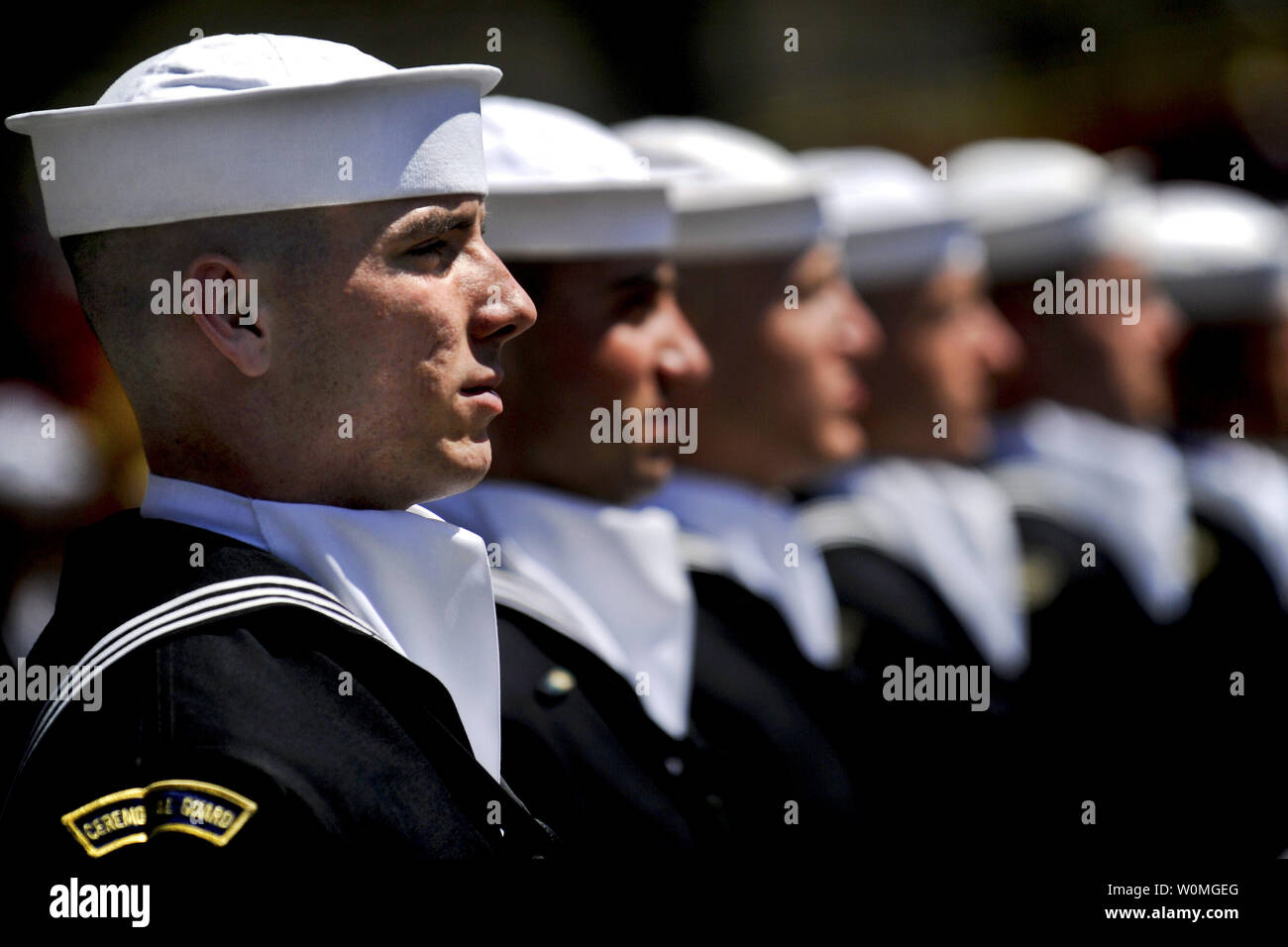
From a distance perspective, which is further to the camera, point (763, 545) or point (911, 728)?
point (911, 728)

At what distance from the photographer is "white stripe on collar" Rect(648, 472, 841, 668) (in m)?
5.28

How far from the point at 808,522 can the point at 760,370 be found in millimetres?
1045

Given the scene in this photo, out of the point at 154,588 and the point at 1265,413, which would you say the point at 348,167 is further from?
the point at 1265,413

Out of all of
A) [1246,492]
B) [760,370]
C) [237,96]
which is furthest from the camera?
[1246,492]

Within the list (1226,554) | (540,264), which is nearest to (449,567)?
(540,264)

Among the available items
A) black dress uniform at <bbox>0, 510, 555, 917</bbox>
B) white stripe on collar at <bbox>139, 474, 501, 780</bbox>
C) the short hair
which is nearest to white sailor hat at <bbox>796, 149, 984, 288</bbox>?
white stripe on collar at <bbox>139, 474, 501, 780</bbox>

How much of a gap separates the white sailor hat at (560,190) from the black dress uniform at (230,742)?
5.04 ft

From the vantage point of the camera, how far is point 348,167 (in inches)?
109

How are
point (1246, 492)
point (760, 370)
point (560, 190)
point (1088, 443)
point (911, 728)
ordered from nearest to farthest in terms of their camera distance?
point (560, 190)
point (760, 370)
point (911, 728)
point (1088, 443)
point (1246, 492)

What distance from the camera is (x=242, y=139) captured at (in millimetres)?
2730

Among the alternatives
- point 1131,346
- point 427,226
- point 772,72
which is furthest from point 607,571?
point 772,72

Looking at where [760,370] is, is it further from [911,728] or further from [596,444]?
[596,444]

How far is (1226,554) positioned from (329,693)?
22.3 feet

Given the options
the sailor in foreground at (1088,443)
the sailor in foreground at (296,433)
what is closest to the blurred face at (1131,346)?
the sailor in foreground at (1088,443)
